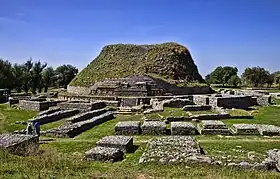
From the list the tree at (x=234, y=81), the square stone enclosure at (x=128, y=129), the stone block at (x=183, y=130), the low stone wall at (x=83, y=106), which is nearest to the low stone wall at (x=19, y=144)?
the square stone enclosure at (x=128, y=129)

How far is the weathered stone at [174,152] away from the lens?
35.9 feet

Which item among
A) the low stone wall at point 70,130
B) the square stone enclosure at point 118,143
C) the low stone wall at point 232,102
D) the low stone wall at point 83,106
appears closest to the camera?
the square stone enclosure at point 118,143

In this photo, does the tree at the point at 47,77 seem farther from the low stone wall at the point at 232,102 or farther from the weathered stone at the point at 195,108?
the weathered stone at the point at 195,108

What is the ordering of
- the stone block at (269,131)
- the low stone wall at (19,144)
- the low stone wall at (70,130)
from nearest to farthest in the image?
the low stone wall at (19,144) → the stone block at (269,131) → the low stone wall at (70,130)

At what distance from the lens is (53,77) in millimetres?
79000

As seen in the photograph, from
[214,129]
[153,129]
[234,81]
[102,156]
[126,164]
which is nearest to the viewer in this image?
[126,164]

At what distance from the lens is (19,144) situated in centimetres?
1266

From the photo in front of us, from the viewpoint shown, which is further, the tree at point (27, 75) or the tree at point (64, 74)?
the tree at point (64, 74)

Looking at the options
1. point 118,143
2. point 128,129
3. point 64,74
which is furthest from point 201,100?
point 64,74

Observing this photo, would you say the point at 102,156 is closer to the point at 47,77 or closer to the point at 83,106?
the point at 83,106

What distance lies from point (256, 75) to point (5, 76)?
202 ft

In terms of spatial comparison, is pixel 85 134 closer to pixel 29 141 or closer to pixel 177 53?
pixel 29 141

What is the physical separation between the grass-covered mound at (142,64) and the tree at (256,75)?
37.4 metres

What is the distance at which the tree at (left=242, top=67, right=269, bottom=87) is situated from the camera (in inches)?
3386
